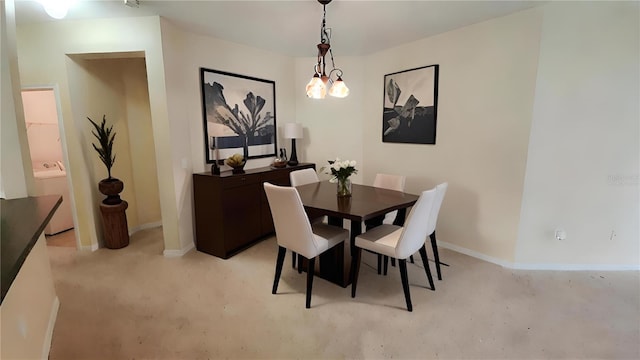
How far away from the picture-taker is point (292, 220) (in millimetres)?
2266

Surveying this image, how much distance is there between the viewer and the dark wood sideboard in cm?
318

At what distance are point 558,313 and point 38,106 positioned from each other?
21.1 ft

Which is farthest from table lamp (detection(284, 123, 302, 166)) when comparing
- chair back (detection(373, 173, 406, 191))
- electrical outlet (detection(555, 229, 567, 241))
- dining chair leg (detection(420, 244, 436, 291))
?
electrical outlet (detection(555, 229, 567, 241))

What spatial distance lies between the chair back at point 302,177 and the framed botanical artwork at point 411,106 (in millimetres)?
1191

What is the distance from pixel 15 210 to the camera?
1579 mm

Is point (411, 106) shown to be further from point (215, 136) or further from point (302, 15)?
point (215, 136)

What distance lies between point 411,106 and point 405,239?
6.63ft

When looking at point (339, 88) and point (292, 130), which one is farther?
point (292, 130)

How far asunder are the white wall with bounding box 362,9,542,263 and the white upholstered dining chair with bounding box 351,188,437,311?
3.19ft

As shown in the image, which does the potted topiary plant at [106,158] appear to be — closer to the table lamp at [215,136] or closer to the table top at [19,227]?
the table lamp at [215,136]

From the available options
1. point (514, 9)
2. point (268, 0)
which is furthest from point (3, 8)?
point (514, 9)

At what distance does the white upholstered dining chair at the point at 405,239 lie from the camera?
217cm

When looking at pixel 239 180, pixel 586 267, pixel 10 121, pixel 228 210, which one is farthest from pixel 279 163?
pixel 586 267

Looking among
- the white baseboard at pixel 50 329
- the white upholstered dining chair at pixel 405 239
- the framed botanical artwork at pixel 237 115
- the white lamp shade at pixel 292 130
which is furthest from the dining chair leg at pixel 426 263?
the white baseboard at pixel 50 329
